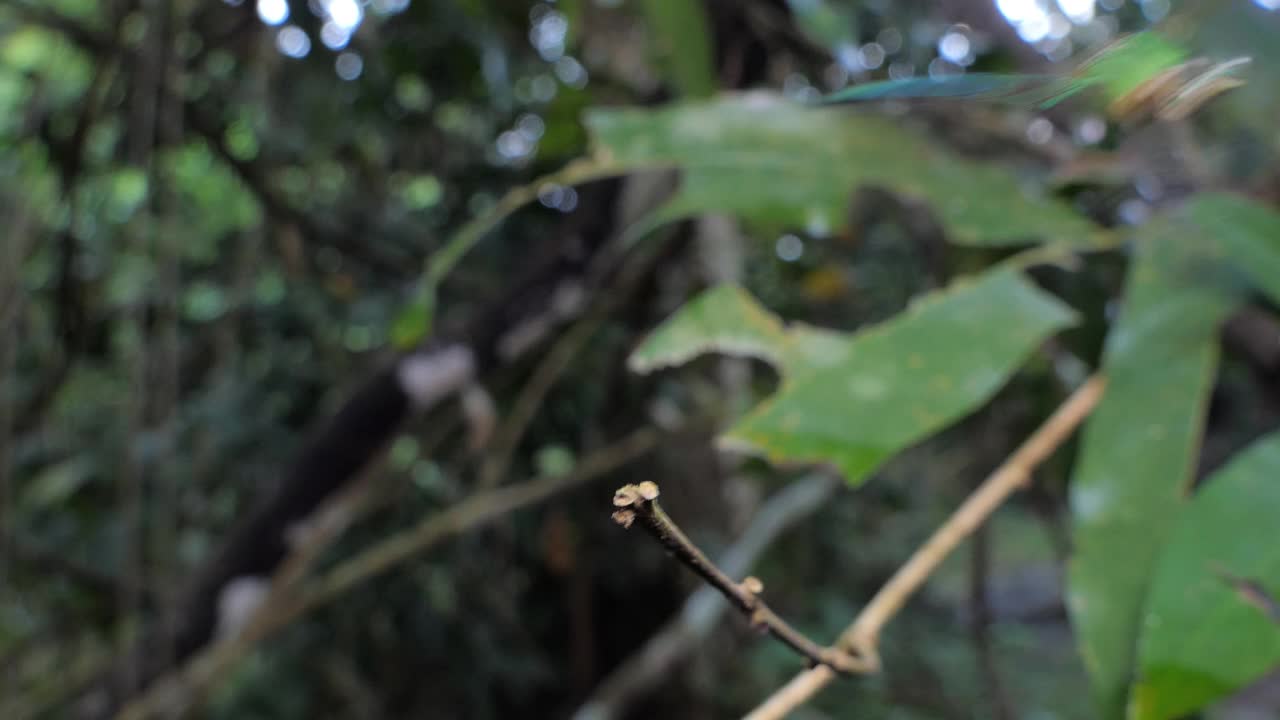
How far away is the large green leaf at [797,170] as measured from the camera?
51 cm

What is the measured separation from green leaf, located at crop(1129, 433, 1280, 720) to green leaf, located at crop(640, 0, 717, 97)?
428mm

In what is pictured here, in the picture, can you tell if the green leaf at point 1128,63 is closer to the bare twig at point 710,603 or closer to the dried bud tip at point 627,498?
the dried bud tip at point 627,498

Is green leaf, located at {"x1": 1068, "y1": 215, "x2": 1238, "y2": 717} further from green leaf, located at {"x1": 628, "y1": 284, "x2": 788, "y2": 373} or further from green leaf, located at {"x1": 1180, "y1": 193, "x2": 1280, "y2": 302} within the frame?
green leaf, located at {"x1": 628, "y1": 284, "x2": 788, "y2": 373}

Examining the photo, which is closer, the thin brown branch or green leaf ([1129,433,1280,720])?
green leaf ([1129,433,1280,720])

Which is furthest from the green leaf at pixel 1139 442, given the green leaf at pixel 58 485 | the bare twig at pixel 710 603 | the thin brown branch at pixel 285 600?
the green leaf at pixel 58 485

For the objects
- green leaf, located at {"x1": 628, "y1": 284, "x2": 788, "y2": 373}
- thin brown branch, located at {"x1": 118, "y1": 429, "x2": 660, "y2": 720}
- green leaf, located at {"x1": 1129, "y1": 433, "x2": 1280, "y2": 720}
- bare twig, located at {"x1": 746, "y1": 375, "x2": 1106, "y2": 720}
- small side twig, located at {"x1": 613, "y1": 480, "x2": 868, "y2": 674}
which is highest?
small side twig, located at {"x1": 613, "y1": 480, "x2": 868, "y2": 674}

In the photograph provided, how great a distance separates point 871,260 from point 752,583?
3.55 ft

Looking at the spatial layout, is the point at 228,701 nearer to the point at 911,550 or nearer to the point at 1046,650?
the point at 911,550

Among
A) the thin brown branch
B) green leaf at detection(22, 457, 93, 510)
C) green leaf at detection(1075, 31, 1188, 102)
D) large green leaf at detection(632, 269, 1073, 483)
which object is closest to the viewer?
green leaf at detection(1075, 31, 1188, 102)

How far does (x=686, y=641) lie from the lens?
30.4 inches

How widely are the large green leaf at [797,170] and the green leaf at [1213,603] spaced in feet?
0.65

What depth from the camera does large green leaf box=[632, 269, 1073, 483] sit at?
377mm

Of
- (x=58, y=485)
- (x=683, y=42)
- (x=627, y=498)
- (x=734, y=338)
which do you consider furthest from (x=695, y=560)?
(x=58, y=485)

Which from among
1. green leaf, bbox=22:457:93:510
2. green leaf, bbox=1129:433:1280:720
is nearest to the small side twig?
green leaf, bbox=1129:433:1280:720
